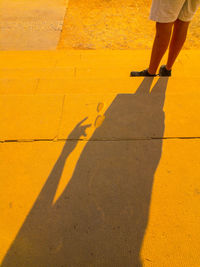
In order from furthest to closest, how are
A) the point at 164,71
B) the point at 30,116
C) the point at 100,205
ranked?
the point at 164,71, the point at 30,116, the point at 100,205

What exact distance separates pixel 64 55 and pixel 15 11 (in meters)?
2.84

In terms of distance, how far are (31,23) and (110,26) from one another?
74.6 inches

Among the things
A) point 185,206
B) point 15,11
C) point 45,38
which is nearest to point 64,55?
point 45,38

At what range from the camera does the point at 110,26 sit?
15.7 feet

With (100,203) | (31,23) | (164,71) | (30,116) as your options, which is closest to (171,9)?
(164,71)

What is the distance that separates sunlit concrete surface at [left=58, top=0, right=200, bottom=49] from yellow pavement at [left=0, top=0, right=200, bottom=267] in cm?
265

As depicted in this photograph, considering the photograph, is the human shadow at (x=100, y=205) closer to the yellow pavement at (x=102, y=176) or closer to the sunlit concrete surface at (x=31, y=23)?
the yellow pavement at (x=102, y=176)

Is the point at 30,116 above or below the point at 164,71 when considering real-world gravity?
below

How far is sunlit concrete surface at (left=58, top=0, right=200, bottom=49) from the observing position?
4.20 metres

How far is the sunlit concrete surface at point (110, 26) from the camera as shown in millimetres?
4203

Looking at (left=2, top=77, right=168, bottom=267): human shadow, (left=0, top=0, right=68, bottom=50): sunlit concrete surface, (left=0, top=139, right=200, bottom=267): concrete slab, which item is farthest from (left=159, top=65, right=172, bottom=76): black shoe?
(left=0, top=0, right=68, bottom=50): sunlit concrete surface

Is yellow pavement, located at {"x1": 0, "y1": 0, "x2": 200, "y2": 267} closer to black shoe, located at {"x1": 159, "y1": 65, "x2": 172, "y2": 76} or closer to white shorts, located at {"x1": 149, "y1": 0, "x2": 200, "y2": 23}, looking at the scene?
black shoe, located at {"x1": 159, "y1": 65, "x2": 172, "y2": 76}

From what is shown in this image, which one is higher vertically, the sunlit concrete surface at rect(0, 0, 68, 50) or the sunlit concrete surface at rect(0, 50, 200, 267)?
the sunlit concrete surface at rect(0, 0, 68, 50)

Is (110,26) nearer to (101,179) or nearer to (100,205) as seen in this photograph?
(101,179)
